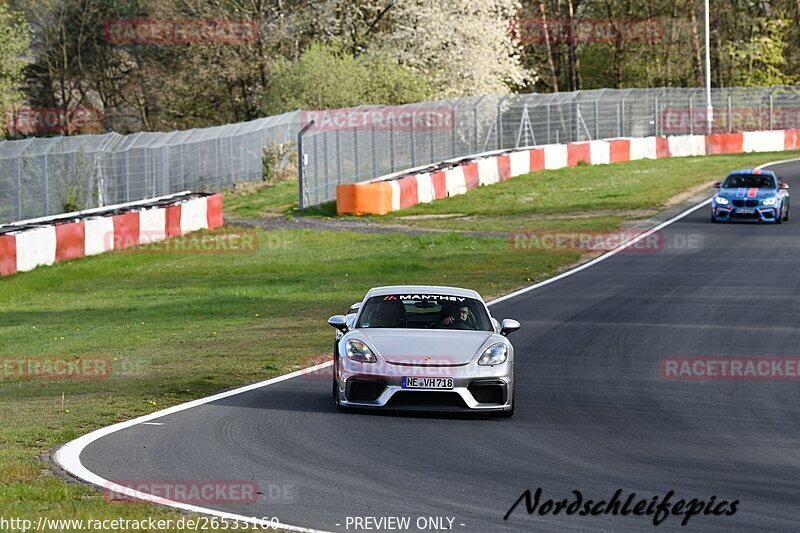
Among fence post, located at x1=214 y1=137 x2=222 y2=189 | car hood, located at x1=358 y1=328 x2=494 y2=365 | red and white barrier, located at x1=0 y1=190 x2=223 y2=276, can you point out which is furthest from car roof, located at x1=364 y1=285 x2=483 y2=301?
fence post, located at x1=214 y1=137 x2=222 y2=189

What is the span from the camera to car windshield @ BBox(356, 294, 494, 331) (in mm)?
12805

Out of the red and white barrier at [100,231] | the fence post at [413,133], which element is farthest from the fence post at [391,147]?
the red and white barrier at [100,231]

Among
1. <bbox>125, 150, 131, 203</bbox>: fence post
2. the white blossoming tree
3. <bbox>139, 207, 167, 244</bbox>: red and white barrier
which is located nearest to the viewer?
<bbox>139, 207, 167, 244</bbox>: red and white barrier

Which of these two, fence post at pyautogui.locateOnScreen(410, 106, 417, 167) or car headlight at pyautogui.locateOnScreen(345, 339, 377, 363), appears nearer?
car headlight at pyautogui.locateOnScreen(345, 339, 377, 363)

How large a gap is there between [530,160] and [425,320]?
3661 cm

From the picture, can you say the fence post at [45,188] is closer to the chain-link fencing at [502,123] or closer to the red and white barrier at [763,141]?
the chain-link fencing at [502,123]

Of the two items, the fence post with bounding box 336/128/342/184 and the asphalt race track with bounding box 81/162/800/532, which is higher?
the fence post with bounding box 336/128/342/184

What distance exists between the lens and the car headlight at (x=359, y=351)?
39.1 feet

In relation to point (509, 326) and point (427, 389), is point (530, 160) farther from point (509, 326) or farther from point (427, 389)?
point (427, 389)

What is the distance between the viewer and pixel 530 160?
161 ft

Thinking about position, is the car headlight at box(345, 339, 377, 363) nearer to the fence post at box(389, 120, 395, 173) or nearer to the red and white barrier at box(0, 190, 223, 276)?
the red and white barrier at box(0, 190, 223, 276)

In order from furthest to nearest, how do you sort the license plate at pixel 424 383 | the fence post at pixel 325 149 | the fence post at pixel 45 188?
the fence post at pixel 325 149, the fence post at pixel 45 188, the license plate at pixel 424 383

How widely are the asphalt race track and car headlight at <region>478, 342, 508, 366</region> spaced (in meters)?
0.56

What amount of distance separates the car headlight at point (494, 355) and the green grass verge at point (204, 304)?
10.6 feet
